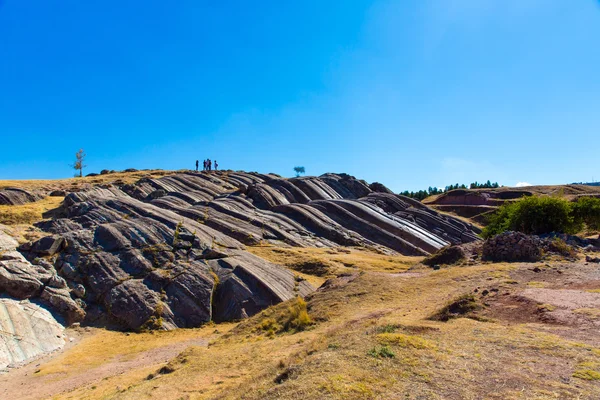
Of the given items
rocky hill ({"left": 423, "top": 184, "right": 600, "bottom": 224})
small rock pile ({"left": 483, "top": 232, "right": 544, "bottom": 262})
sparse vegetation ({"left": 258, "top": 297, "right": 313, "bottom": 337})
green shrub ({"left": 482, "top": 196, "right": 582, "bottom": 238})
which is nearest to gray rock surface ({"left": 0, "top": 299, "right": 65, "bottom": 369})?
sparse vegetation ({"left": 258, "top": 297, "right": 313, "bottom": 337})

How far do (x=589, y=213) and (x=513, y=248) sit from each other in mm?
14720

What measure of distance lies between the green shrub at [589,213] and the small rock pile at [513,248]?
1243 centimetres

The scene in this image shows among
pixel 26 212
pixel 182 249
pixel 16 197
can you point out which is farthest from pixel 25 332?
pixel 16 197

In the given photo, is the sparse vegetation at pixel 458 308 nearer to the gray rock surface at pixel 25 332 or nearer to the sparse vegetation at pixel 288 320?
the sparse vegetation at pixel 288 320

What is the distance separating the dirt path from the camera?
12195 millimetres

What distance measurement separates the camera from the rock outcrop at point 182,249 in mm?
19953

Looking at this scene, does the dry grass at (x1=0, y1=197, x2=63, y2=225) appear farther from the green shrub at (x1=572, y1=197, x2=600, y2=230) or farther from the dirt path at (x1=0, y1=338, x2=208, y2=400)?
the green shrub at (x1=572, y1=197, x2=600, y2=230)

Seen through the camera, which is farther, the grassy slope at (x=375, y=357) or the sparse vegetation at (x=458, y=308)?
the sparse vegetation at (x=458, y=308)

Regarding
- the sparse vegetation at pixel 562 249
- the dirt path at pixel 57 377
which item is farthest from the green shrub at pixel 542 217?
the dirt path at pixel 57 377

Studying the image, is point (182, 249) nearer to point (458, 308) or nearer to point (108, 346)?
point (108, 346)

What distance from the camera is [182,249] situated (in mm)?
24719

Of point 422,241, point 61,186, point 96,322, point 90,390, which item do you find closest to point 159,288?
point 96,322

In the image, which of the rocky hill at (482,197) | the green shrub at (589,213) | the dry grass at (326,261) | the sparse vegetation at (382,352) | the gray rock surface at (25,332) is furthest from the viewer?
the rocky hill at (482,197)

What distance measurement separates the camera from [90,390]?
11078 millimetres
